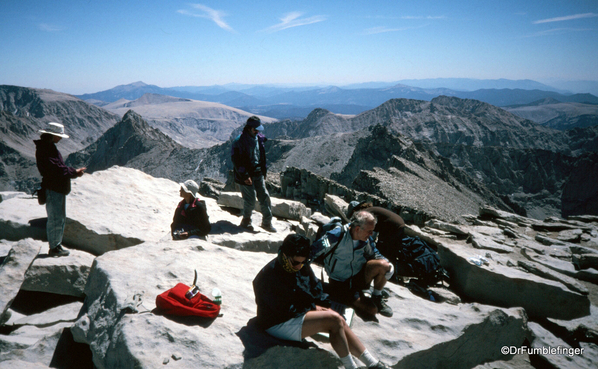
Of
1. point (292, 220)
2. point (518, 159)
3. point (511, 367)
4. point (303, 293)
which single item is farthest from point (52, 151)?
point (518, 159)

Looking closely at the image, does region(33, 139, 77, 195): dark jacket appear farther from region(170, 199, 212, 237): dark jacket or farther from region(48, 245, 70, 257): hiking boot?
region(170, 199, 212, 237): dark jacket

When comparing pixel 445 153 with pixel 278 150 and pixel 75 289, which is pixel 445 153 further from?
pixel 75 289

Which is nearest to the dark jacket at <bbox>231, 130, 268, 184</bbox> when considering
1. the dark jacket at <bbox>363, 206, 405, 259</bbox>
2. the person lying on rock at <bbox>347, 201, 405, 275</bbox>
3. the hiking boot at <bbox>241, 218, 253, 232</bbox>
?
the hiking boot at <bbox>241, 218, 253, 232</bbox>

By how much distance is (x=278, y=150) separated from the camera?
3159 inches

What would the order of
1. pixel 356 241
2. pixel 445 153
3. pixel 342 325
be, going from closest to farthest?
pixel 342 325
pixel 356 241
pixel 445 153

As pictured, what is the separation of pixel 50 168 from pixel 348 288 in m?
5.12

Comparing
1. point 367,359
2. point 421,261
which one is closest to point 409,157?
point 421,261

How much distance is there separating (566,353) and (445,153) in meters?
92.0

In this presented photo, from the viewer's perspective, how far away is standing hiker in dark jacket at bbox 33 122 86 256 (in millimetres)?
4828

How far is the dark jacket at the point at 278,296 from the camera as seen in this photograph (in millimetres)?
3195

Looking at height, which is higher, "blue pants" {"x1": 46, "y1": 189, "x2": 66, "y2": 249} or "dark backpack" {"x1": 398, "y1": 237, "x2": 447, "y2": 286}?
"blue pants" {"x1": 46, "y1": 189, "x2": 66, "y2": 249}

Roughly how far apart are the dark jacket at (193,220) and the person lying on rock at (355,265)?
8.23ft

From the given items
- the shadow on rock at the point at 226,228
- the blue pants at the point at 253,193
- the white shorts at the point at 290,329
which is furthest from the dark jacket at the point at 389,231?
the white shorts at the point at 290,329

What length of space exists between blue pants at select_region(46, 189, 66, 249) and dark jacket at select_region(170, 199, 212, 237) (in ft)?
5.83
